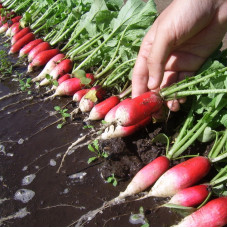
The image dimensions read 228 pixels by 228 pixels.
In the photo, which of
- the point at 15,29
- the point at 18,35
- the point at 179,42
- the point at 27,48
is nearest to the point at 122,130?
the point at 179,42

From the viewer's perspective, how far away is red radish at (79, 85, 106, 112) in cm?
254

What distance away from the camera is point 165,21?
1.96 m

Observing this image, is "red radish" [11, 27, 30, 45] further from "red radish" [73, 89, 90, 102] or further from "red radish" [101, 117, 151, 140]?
"red radish" [101, 117, 151, 140]

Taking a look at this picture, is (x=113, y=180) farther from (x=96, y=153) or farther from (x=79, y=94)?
(x=79, y=94)

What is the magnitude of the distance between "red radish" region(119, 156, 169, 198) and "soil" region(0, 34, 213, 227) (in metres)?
0.08

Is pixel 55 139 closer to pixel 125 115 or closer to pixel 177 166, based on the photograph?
pixel 125 115

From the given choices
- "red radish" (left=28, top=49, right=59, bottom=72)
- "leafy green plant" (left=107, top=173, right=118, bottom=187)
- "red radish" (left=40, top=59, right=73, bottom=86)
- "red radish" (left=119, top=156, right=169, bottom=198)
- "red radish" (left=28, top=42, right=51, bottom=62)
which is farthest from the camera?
"red radish" (left=28, top=42, right=51, bottom=62)

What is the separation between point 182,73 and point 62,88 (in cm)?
122

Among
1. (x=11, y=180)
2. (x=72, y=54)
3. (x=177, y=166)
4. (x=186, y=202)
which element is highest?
(x=72, y=54)

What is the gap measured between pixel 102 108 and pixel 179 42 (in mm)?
866

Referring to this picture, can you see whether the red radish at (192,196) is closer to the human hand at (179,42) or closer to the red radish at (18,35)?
the human hand at (179,42)

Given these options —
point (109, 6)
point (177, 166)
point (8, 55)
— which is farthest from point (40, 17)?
point (177, 166)

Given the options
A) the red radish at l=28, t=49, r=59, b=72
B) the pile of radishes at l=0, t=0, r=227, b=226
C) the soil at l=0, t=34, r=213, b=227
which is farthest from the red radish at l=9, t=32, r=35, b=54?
the soil at l=0, t=34, r=213, b=227

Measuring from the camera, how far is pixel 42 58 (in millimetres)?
3357
